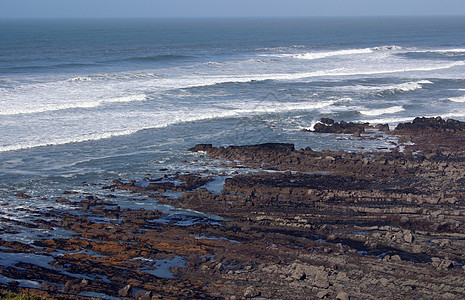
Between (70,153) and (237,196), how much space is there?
30.8 feet

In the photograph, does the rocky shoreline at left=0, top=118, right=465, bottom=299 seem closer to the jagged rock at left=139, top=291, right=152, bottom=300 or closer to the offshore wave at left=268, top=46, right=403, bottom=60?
the jagged rock at left=139, top=291, right=152, bottom=300

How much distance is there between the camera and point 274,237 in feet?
44.1

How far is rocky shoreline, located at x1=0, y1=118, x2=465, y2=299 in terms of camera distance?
1097cm

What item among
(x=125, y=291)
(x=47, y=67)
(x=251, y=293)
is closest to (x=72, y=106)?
(x=47, y=67)

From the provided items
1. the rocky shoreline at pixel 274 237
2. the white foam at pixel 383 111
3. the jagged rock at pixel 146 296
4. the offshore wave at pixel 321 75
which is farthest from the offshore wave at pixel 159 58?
the jagged rock at pixel 146 296

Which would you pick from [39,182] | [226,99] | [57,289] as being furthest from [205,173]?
[226,99]

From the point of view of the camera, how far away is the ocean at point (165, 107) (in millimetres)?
20859

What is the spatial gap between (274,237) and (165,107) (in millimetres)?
21144

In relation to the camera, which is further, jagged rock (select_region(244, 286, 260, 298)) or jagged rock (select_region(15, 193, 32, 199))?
jagged rock (select_region(15, 193, 32, 199))

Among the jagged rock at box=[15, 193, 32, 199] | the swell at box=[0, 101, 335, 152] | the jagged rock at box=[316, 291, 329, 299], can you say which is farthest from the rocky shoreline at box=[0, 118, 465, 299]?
the swell at box=[0, 101, 335, 152]

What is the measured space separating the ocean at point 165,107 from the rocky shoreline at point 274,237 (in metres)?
1.17

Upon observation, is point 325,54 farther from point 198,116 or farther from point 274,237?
point 274,237

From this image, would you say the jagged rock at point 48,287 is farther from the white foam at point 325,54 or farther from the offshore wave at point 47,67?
the white foam at point 325,54

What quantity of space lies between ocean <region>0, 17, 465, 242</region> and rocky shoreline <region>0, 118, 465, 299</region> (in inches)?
46.2
